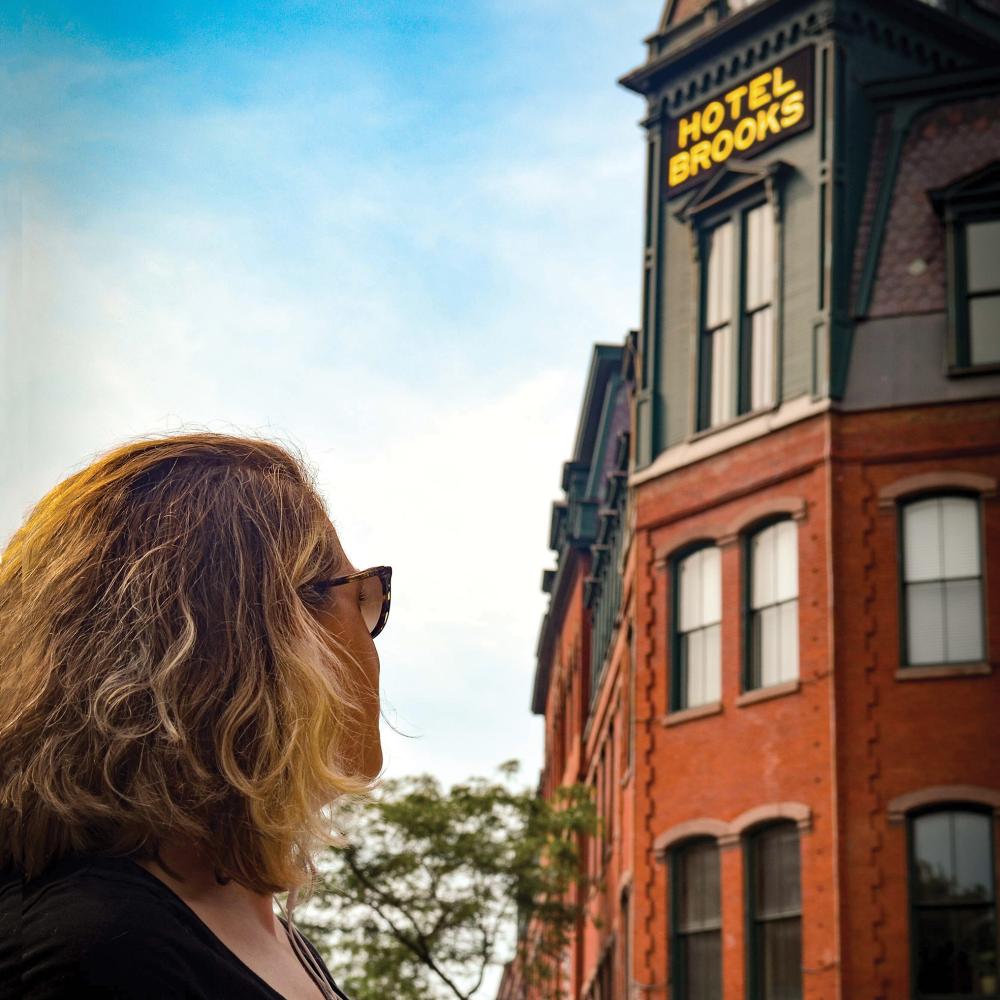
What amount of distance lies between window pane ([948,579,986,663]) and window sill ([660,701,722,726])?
3329mm

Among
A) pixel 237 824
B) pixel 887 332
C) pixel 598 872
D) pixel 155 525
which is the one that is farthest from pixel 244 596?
pixel 598 872

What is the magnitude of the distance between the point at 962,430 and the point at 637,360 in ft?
20.8

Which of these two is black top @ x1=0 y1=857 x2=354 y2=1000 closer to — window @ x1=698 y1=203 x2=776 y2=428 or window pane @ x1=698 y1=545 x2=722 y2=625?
window pane @ x1=698 y1=545 x2=722 y2=625

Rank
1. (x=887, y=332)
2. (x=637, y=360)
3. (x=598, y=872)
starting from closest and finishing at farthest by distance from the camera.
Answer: (x=887, y=332), (x=637, y=360), (x=598, y=872)

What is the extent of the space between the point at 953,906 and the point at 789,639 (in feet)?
13.1

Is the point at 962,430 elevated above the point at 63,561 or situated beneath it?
elevated above

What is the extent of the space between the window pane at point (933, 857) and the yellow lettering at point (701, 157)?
1025cm

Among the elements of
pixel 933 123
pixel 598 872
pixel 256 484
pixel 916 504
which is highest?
pixel 933 123

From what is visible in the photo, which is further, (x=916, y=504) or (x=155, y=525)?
(x=916, y=504)

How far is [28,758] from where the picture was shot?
1.95 meters

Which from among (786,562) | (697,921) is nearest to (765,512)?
(786,562)

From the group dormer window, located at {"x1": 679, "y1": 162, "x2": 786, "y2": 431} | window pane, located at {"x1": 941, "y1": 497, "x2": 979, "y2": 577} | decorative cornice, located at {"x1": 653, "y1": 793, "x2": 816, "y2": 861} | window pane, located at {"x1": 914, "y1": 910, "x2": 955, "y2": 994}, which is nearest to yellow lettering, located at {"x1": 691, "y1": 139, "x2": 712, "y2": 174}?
dormer window, located at {"x1": 679, "y1": 162, "x2": 786, "y2": 431}

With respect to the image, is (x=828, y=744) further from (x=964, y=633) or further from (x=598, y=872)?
(x=598, y=872)

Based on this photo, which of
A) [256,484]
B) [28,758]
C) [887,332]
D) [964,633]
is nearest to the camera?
[28,758]
